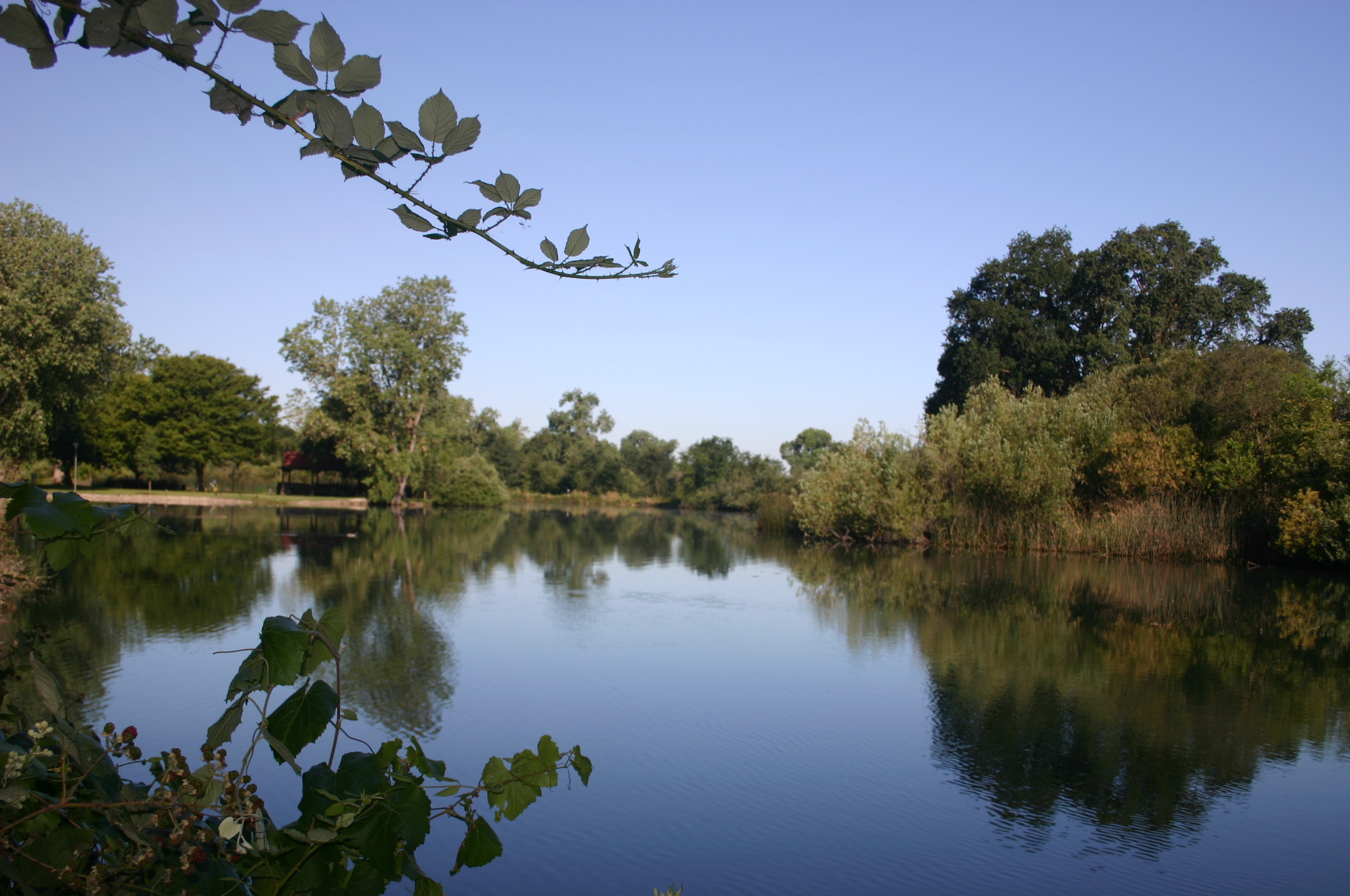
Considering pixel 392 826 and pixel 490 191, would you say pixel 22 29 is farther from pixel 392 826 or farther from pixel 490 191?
pixel 392 826

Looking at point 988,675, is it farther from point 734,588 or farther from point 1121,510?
point 1121,510

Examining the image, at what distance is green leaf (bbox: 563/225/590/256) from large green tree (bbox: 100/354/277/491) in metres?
45.8

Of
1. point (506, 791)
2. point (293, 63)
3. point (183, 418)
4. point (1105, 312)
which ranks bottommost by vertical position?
point (506, 791)

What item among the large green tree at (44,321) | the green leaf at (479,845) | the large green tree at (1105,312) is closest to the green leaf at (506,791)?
the green leaf at (479,845)

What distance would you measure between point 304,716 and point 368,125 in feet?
3.23

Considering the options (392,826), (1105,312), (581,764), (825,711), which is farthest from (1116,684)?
(1105,312)

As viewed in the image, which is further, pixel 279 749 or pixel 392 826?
pixel 392 826

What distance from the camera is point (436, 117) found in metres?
1.35

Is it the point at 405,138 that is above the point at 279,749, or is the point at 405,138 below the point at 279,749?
above

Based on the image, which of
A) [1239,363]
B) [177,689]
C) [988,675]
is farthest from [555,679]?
[1239,363]

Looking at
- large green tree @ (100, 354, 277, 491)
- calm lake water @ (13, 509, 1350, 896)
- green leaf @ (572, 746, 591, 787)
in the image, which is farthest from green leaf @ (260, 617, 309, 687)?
large green tree @ (100, 354, 277, 491)

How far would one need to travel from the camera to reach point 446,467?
45.5 m

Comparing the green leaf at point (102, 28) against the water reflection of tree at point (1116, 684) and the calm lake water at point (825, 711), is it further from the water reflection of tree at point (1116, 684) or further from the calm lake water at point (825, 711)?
the water reflection of tree at point (1116, 684)

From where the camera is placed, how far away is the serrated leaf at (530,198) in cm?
148
